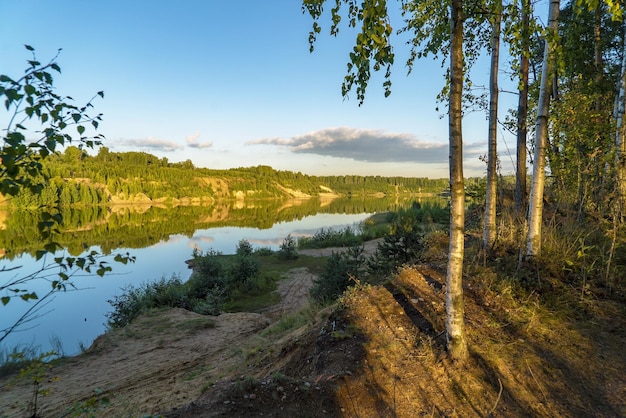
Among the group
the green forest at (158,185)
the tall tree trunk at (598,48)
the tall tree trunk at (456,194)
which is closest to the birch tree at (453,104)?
the tall tree trunk at (456,194)

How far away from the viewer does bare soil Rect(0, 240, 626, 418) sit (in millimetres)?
3615

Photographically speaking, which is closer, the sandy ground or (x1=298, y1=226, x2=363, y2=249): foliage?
the sandy ground

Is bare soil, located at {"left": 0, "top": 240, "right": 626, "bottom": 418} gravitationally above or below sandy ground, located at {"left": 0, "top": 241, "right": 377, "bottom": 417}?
above

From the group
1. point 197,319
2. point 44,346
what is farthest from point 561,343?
point 44,346

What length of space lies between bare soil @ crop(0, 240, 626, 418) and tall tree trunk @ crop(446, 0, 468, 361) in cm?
41

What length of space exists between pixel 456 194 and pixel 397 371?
2.40 meters

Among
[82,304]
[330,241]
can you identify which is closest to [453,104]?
[82,304]

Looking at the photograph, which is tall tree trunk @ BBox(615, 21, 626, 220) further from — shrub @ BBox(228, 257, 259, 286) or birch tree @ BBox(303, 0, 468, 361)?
shrub @ BBox(228, 257, 259, 286)

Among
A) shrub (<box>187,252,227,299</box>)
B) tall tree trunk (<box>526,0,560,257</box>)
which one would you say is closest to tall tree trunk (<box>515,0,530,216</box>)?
tall tree trunk (<box>526,0,560,257</box>)

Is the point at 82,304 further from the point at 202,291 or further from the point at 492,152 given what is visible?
the point at 492,152

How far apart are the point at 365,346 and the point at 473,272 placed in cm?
308

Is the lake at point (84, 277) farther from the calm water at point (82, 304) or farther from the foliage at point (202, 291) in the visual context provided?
the foliage at point (202, 291)

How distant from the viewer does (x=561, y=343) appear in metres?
4.45

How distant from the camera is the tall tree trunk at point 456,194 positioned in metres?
3.99
